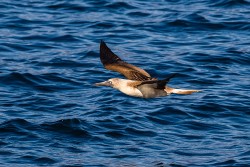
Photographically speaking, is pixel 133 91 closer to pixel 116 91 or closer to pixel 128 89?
pixel 128 89

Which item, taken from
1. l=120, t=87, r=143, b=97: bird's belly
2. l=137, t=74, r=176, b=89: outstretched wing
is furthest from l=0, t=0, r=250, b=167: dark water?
l=137, t=74, r=176, b=89: outstretched wing

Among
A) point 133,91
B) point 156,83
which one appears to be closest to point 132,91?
point 133,91

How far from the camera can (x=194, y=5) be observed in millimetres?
23234

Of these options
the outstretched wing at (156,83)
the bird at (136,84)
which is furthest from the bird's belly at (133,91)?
the outstretched wing at (156,83)

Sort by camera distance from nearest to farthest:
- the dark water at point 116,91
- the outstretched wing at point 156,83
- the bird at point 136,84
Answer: the outstretched wing at point 156,83, the bird at point 136,84, the dark water at point 116,91

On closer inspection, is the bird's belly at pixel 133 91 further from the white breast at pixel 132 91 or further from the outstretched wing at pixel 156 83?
the outstretched wing at pixel 156 83

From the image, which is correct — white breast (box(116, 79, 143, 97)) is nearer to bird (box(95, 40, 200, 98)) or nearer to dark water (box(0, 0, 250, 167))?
bird (box(95, 40, 200, 98))

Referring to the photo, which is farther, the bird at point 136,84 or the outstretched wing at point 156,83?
the bird at point 136,84

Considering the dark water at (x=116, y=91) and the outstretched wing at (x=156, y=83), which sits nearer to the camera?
the outstretched wing at (x=156, y=83)

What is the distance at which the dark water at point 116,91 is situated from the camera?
13906mm

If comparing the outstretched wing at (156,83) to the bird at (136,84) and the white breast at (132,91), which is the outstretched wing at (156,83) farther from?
the white breast at (132,91)

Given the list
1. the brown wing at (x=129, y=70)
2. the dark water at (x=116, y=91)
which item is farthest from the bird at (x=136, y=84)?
the dark water at (x=116, y=91)

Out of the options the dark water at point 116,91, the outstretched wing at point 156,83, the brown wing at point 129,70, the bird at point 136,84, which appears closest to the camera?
the outstretched wing at point 156,83

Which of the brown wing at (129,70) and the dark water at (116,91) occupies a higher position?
the brown wing at (129,70)
